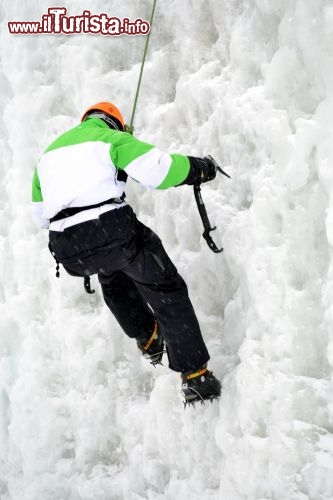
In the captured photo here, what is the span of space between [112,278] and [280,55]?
1483 mm

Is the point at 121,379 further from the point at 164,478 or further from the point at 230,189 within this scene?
the point at 230,189

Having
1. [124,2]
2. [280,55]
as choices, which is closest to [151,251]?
[280,55]

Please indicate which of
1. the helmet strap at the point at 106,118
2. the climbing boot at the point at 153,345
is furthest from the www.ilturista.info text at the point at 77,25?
the climbing boot at the point at 153,345

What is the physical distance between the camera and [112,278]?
316cm

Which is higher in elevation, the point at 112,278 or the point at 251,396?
the point at 112,278

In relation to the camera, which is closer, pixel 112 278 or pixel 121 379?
pixel 112 278

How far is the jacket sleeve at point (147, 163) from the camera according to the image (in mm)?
2512

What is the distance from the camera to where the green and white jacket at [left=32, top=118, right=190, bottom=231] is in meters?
2.53

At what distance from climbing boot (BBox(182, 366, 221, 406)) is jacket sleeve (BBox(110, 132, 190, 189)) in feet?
3.29

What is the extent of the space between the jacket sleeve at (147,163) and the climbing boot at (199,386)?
1002 mm

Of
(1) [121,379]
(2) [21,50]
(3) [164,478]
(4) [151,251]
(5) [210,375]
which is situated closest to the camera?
(4) [151,251]

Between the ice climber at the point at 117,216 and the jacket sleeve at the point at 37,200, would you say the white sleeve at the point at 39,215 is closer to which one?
the jacket sleeve at the point at 37,200

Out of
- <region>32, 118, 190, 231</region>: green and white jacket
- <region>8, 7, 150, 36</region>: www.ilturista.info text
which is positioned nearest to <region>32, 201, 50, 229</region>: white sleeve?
<region>32, 118, 190, 231</region>: green and white jacket

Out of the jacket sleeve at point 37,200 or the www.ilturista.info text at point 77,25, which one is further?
the www.ilturista.info text at point 77,25
